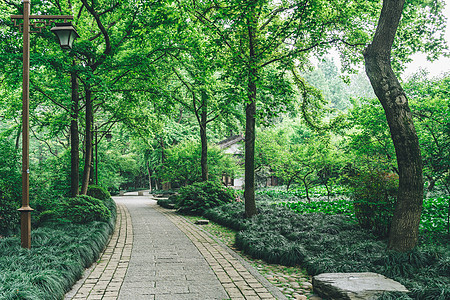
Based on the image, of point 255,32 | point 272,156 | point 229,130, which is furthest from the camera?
point 272,156

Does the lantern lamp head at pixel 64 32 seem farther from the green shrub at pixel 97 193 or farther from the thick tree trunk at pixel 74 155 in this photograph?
the green shrub at pixel 97 193

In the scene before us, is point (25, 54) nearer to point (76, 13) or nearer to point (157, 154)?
point (76, 13)

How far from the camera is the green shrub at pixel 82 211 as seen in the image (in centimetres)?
840

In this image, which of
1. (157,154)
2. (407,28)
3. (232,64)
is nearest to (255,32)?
(232,64)

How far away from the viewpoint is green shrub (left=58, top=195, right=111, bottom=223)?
840 cm

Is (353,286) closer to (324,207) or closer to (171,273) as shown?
(171,273)

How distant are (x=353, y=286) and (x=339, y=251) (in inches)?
79.6

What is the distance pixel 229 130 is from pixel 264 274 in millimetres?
13676

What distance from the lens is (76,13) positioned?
39.9 feet

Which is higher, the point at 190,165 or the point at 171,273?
the point at 190,165

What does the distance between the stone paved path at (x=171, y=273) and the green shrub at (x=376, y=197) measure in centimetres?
311

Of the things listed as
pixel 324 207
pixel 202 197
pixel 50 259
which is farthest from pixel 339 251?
pixel 202 197

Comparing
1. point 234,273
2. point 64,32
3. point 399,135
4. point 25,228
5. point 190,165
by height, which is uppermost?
point 64,32

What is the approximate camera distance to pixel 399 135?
5.62 meters
